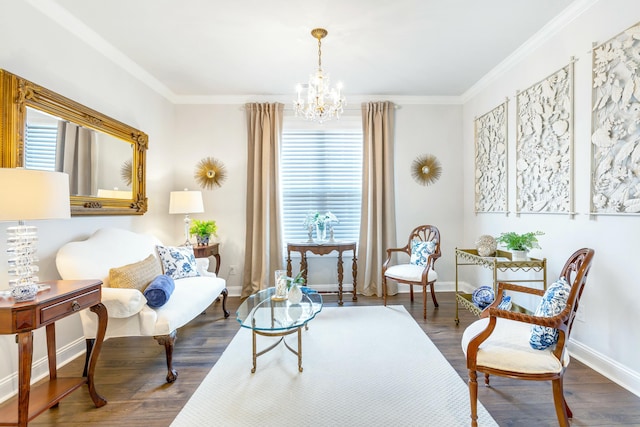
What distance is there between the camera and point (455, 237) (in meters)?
4.39

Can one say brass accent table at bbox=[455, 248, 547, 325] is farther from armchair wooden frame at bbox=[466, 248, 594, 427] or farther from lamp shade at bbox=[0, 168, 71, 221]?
lamp shade at bbox=[0, 168, 71, 221]

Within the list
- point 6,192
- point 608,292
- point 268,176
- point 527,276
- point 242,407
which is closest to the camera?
point 6,192

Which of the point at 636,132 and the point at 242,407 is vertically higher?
the point at 636,132

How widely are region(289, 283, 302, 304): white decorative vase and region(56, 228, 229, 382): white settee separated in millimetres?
807

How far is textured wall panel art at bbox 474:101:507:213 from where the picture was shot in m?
3.45

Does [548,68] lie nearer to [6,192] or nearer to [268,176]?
[268,176]

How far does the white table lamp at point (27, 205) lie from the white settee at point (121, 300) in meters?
0.50

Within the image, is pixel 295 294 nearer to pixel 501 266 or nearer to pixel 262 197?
pixel 501 266

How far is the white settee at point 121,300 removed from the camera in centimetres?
213

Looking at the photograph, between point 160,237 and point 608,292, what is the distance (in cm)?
456

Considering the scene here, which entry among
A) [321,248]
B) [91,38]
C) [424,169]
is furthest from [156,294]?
[424,169]

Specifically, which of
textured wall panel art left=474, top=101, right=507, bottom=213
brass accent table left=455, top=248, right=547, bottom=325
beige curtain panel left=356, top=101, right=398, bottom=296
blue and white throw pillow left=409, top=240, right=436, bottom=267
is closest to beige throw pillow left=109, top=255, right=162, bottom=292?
beige curtain panel left=356, top=101, right=398, bottom=296

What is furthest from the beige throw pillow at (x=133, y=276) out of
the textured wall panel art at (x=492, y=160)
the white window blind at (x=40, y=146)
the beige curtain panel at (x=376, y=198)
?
the textured wall panel art at (x=492, y=160)

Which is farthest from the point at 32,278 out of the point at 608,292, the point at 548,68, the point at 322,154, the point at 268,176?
the point at 548,68
